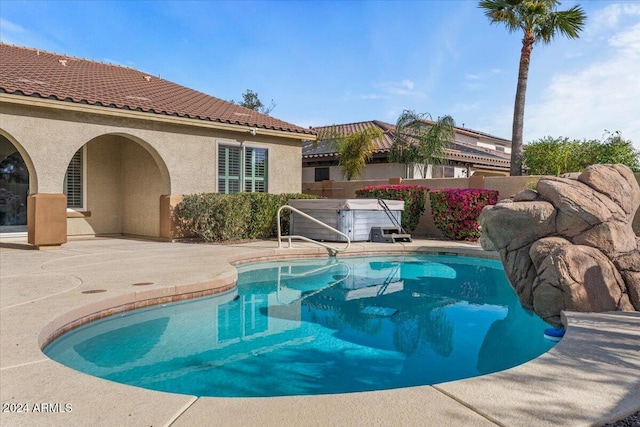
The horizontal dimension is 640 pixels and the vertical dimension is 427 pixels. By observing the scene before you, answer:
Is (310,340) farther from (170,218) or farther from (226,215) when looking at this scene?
(170,218)

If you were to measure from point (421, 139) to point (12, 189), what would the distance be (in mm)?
15796

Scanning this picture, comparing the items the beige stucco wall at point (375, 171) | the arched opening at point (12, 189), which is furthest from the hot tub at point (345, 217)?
the arched opening at point (12, 189)

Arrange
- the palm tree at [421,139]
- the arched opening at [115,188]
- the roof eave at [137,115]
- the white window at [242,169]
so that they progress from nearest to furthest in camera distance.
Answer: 1. the roof eave at [137,115]
2. the arched opening at [115,188]
3. the white window at [242,169]
4. the palm tree at [421,139]

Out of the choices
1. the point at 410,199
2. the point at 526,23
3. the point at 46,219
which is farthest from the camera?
the point at 526,23

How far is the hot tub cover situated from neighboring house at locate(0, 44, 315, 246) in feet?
7.02

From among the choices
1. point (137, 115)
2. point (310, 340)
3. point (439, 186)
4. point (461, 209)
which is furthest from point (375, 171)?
point (310, 340)

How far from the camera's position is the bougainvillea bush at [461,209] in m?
14.2

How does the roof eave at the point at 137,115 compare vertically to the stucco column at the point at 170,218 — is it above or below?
above

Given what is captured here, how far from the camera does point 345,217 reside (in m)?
13.7

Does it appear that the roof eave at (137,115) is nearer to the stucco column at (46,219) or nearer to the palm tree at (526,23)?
the stucco column at (46,219)

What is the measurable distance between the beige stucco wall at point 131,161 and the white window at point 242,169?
9.2 inches

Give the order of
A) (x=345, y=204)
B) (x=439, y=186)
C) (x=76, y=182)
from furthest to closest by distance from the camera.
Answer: (x=439, y=186)
(x=76, y=182)
(x=345, y=204)

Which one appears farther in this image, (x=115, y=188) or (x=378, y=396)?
(x=115, y=188)

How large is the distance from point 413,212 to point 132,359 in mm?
12018
